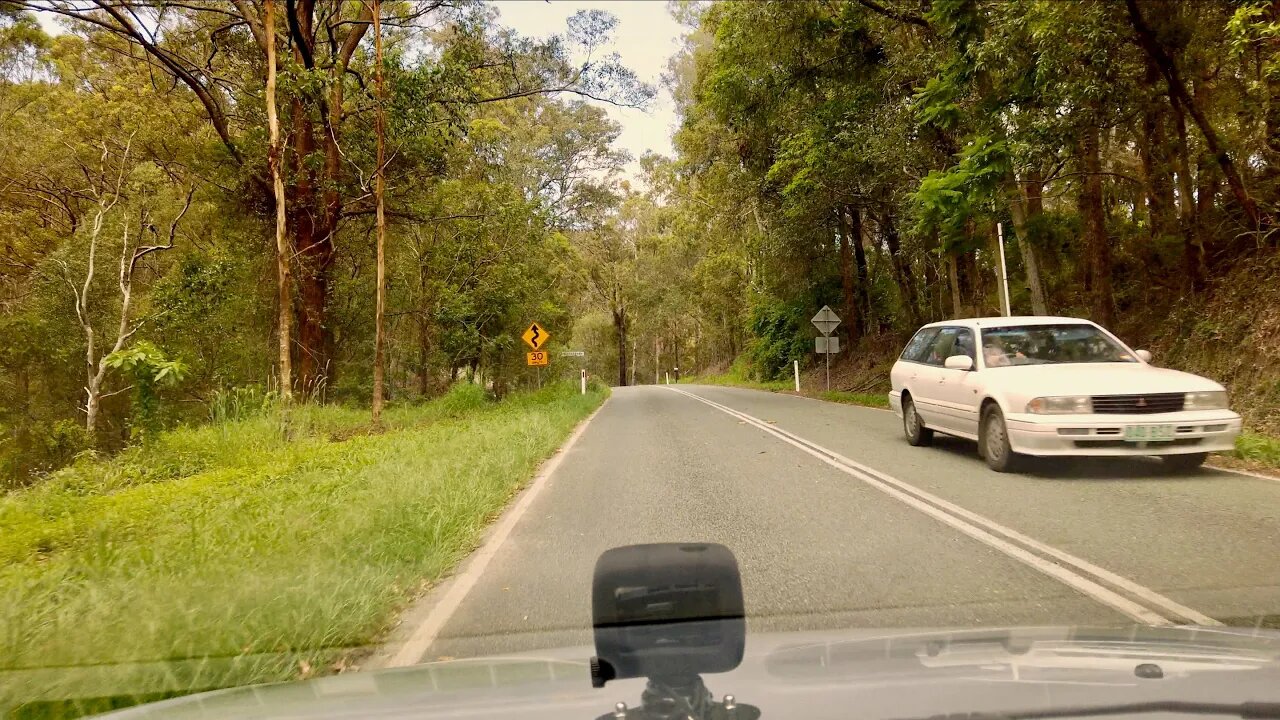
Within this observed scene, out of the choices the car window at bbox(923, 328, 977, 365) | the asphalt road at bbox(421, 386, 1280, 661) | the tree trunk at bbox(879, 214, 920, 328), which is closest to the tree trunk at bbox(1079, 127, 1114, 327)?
the car window at bbox(923, 328, 977, 365)

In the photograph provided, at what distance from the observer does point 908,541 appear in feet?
18.2

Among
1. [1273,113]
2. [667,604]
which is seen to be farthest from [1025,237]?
[667,604]

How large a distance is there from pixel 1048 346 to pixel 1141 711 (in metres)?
7.37

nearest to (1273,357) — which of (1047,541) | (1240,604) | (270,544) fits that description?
(1047,541)

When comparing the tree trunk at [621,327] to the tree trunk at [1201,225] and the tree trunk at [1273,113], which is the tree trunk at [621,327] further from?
the tree trunk at [1273,113]

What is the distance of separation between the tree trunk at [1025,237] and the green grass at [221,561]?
34.5 ft

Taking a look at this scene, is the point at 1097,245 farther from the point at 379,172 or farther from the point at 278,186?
the point at 278,186

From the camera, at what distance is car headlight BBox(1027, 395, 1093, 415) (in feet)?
23.7

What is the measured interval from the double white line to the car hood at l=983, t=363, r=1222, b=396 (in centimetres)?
163

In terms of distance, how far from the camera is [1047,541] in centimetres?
535

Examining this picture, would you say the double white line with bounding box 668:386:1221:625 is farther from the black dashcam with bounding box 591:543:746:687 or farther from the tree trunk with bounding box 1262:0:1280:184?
the tree trunk with bounding box 1262:0:1280:184

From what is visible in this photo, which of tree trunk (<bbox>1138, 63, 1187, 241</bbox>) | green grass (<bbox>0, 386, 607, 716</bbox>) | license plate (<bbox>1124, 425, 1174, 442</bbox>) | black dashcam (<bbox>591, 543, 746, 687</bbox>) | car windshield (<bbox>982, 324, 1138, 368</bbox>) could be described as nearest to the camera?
black dashcam (<bbox>591, 543, 746, 687</bbox>)

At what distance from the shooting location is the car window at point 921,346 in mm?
10430

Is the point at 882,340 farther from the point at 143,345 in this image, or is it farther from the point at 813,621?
the point at 813,621
